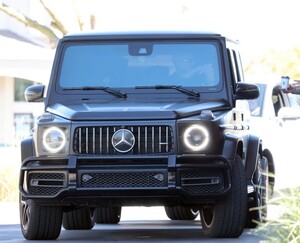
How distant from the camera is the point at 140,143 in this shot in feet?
40.8

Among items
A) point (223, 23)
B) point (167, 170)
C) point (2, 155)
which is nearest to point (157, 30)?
point (167, 170)

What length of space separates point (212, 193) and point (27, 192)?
1702 mm

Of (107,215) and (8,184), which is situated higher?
(8,184)

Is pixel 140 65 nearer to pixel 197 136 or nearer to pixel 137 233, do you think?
pixel 197 136

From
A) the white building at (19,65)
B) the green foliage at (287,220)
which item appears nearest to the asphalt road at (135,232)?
the green foliage at (287,220)

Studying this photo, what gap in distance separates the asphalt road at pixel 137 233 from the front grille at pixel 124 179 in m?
0.85

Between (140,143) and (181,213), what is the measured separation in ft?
15.0

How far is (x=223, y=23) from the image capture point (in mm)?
54844

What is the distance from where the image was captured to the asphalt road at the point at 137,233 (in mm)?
13203

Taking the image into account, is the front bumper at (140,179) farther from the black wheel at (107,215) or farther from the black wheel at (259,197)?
the black wheel at (107,215)

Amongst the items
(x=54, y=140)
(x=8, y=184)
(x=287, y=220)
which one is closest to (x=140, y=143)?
(x=54, y=140)

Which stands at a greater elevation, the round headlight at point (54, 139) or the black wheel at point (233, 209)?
the round headlight at point (54, 139)

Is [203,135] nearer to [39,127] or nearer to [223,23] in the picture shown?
[39,127]

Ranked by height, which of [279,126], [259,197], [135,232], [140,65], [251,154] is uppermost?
[140,65]
